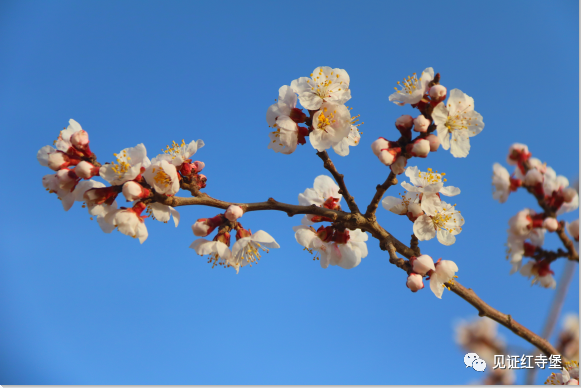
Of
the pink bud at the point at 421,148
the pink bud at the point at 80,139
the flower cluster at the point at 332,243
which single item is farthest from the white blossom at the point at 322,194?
the pink bud at the point at 80,139

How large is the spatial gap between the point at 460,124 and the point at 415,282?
808 mm

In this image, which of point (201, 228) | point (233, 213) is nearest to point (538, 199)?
point (233, 213)

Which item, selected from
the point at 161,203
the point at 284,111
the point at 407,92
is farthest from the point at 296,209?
the point at 407,92

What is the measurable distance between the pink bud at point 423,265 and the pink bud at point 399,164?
0.42m

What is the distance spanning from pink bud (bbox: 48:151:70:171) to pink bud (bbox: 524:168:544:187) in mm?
1945

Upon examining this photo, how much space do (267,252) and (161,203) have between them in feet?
1.88

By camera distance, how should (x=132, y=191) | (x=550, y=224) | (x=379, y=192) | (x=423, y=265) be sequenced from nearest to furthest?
(x=550, y=224) < (x=132, y=191) < (x=423, y=265) < (x=379, y=192)

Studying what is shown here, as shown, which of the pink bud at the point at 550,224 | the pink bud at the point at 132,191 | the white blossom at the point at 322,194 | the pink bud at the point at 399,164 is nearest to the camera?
the pink bud at the point at 550,224

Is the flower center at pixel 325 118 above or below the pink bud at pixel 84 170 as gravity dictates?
above

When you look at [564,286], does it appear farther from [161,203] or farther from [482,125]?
[161,203]

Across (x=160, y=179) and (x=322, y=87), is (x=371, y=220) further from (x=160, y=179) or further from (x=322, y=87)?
(x=160, y=179)

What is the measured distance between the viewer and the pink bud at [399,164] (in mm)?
1660

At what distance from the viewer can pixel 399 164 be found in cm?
166

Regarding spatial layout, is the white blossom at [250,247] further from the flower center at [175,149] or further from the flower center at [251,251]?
the flower center at [175,149]
